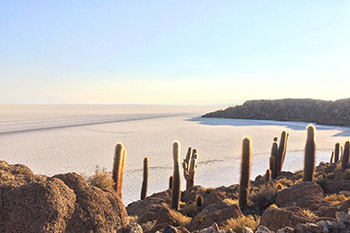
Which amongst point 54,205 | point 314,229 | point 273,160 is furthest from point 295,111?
point 54,205

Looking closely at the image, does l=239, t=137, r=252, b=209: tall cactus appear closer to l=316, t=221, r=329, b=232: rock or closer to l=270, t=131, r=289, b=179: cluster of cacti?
l=316, t=221, r=329, b=232: rock

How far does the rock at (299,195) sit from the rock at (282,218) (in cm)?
277

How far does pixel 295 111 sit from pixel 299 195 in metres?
65.5

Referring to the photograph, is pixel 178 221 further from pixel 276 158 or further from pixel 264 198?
pixel 276 158

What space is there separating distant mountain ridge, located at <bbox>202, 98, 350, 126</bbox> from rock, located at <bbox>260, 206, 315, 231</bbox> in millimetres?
55805

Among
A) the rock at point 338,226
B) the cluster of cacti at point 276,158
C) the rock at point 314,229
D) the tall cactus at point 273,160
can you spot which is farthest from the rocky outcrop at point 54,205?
the cluster of cacti at point 276,158

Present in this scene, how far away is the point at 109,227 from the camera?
3910 mm

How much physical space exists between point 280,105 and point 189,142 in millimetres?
49255

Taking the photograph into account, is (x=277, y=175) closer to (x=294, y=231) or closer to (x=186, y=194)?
(x=186, y=194)

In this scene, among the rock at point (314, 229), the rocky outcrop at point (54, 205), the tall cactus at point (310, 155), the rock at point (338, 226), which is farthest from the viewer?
the tall cactus at point (310, 155)

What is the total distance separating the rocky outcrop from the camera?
339 centimetres

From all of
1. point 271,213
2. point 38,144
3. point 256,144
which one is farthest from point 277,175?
point 38,144

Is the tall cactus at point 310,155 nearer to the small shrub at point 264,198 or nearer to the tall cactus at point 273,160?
the small shrub at point 264,198

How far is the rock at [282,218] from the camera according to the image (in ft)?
16.7
